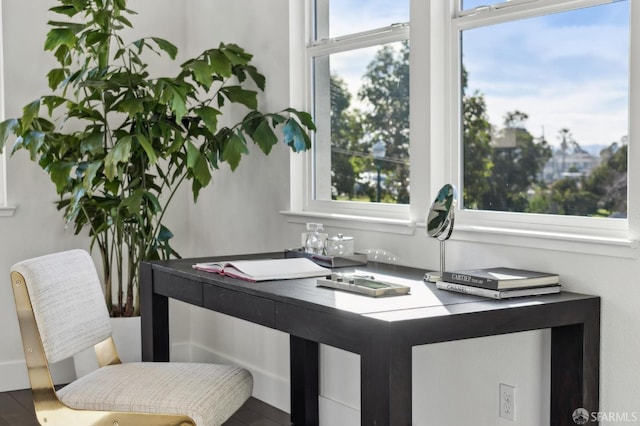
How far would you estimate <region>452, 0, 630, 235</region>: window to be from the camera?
8.18 ft

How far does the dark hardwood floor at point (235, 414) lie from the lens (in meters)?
3.69

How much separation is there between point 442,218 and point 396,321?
0.73 meters

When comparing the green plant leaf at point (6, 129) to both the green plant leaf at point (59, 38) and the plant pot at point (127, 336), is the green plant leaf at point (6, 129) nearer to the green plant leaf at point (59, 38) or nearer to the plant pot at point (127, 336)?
the green plant leaf at point (59, 38)

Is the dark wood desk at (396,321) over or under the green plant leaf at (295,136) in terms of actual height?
under

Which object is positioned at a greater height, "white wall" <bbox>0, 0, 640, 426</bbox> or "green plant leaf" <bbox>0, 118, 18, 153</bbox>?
"green plant leaf" <bbox>0, 118, 18, 153</bbox>

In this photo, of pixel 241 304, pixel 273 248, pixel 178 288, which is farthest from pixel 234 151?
pixel 241 304

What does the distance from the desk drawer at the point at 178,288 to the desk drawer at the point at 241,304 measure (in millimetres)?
64

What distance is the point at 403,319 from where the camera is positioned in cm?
207

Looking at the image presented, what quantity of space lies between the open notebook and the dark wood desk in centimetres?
4

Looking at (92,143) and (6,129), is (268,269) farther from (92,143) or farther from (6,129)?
(6,129)

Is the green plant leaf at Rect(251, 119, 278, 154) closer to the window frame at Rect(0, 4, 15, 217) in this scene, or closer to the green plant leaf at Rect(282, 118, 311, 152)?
the green plant leaf at Rect(282, 118, 311, 152)

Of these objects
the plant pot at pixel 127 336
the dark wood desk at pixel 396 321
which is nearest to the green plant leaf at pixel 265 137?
the dark wood desk at pixel 396 321

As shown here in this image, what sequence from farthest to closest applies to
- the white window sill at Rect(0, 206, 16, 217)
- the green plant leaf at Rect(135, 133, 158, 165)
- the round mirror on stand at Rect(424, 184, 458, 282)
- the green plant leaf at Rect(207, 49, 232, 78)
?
the white window sill at Rect(0, 206, 16, 217)
the green plant leaf at Rect(207, 49, 232, 78)
the green plant leaf at Rect(135, 133, 158, 165)
the round mirror on stand at Rect(424, 184, 458, 282)

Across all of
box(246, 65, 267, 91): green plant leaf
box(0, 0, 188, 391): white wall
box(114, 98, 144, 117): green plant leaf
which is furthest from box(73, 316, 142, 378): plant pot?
box(246, 65, 267, 91): green plant leaf
